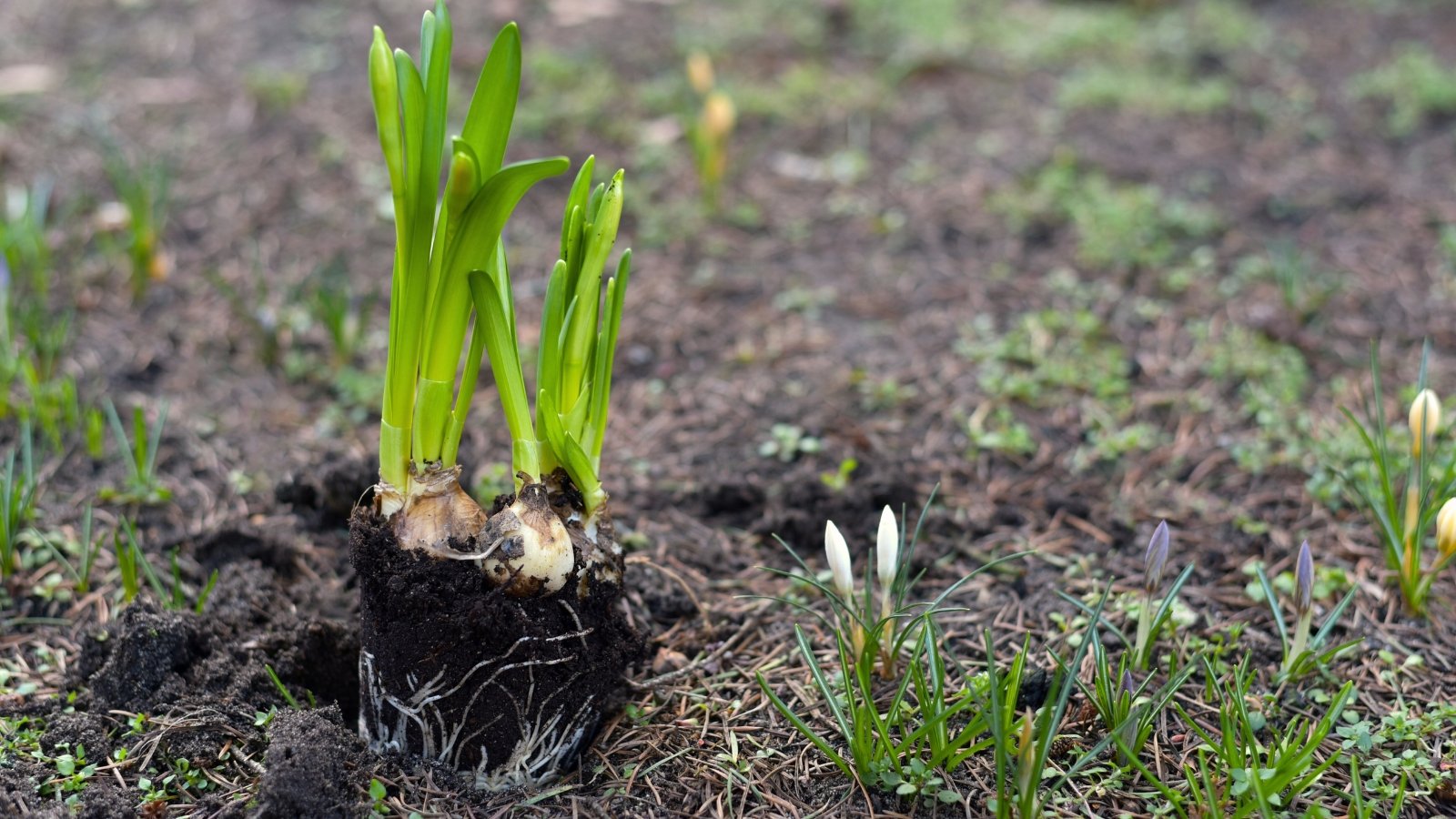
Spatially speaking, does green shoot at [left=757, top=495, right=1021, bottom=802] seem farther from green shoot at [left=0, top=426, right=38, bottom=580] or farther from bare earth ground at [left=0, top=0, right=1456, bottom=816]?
green shoot at [left=0, top=426, right=38, bottom=580]

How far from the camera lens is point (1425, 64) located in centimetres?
489

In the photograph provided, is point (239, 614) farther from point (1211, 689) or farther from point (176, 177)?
point (176, 177)

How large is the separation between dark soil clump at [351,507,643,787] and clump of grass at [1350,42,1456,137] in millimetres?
4196

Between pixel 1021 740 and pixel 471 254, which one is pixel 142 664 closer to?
pixel 471 254

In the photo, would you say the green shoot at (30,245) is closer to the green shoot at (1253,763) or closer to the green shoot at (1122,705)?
the green shoot at (1122,705)

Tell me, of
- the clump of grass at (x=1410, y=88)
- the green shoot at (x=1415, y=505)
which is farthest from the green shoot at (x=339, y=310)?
the clump of grass at (x=1410, y=88)

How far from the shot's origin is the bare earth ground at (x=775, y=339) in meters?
2.01

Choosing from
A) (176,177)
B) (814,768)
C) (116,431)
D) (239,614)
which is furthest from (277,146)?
(814,768)

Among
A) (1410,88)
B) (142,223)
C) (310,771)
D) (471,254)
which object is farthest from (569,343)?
(1410,88)

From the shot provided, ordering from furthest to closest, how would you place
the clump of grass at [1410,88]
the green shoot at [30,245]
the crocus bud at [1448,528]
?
the clump of grass at [1410,88]
the green shoot at [30,245]
the crocus bud at [1448,528]

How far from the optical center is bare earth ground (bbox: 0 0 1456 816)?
2.01 m

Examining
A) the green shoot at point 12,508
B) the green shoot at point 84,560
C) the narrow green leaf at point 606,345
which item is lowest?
the green shoot at point 84,560

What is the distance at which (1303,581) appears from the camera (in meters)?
1.96

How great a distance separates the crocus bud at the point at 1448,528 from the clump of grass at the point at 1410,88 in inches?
121
